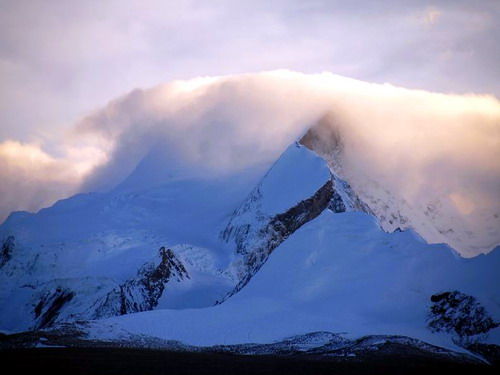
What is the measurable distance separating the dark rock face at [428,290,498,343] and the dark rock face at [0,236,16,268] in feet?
256

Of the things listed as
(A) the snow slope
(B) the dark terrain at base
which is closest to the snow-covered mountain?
(A) the snow slope

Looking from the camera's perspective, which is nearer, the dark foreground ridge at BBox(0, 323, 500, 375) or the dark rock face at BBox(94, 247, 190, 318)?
the dark foreground ridge at BBox(0, 323, 500, 375)

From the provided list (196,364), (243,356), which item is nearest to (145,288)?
(243,356)

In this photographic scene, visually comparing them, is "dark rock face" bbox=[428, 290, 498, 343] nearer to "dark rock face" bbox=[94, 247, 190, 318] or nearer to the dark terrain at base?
the dark terrain at base

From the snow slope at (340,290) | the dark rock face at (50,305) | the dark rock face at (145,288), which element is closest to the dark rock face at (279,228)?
the dark rock face at (145,288)

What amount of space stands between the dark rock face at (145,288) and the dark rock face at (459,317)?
43406 millimetres

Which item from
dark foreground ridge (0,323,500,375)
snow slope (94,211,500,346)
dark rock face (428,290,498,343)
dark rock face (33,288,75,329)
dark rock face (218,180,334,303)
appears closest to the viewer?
dark foreground ridge (0,323,500,375)

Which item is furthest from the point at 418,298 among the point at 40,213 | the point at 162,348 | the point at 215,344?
the point at 40,213

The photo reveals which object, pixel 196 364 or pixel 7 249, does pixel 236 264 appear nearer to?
pixel 7 249

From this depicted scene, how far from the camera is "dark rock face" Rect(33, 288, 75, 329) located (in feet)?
380

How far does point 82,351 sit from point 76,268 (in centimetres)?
6862

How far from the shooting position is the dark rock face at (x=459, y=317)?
70125 millimetres

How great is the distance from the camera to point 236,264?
4983 inches

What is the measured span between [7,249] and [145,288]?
35.7 m
